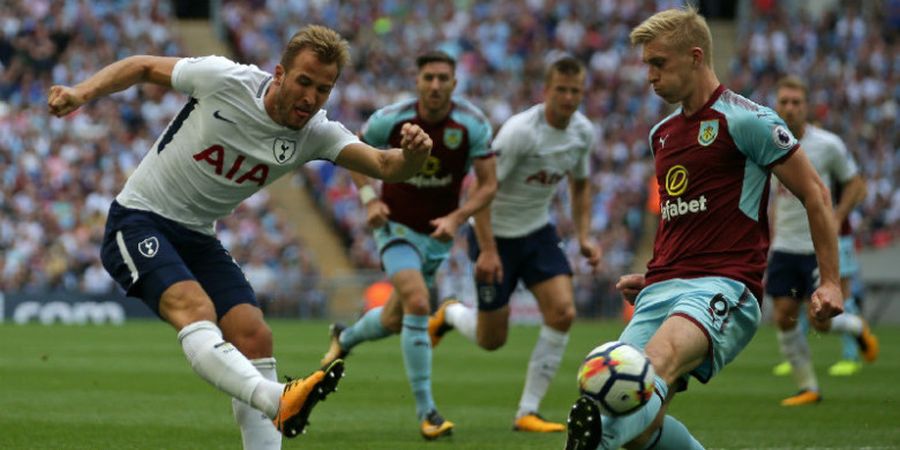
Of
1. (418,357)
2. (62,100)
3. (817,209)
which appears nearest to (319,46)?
(62,100)

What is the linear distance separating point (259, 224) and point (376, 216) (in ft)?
66.0

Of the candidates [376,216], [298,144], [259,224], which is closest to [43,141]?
[259,224]

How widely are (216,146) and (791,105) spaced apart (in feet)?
21.1

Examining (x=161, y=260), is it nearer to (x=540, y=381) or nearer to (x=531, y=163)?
(x=540, y=381)

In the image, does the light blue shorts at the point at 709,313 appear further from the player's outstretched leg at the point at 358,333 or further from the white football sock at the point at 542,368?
the player's outstretched leg at the point at 358,333

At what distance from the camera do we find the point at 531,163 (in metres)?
11.0

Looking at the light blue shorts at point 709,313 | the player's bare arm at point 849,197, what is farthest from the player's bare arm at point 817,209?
the player's bare arm at point 849,197

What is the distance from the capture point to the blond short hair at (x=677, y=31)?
6.41 metres

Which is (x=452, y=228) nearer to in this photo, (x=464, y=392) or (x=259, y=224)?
(x=464, y=392)

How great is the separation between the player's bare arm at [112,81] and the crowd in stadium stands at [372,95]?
67.9 ft

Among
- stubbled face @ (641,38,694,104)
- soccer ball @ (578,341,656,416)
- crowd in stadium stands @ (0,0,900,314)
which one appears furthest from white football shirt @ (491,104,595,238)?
crowd in stadium stands @ (0,0,900,314)

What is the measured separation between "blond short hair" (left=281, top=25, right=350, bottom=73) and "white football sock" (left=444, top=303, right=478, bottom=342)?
4742 mm

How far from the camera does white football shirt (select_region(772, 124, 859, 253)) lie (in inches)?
504

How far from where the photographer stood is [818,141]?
42.2ft
